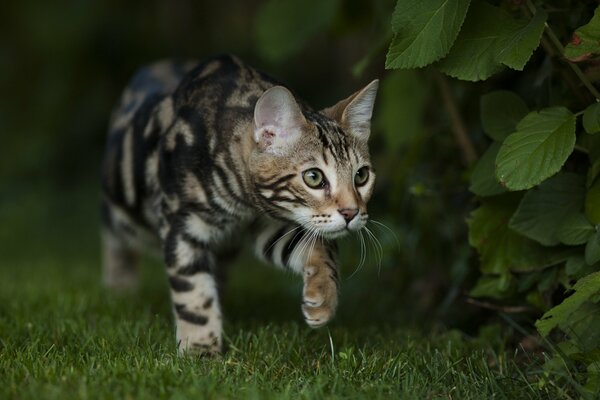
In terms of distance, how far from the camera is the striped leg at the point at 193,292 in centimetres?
348

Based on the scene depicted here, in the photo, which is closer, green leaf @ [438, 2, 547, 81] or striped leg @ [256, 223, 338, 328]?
green leaf @ [438, 2, 547, 81]

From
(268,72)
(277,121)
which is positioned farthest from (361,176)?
(268,72)

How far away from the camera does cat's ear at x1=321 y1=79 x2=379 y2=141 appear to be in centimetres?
343

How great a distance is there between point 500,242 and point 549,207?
0.34m

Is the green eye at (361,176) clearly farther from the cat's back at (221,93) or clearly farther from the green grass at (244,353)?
the green grass at (244,353)

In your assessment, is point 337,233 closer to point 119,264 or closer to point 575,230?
point 575,230

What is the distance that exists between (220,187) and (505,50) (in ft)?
4.10

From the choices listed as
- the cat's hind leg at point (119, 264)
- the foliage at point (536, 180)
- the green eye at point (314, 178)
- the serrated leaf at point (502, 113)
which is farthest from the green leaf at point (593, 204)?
the cat's hind leg at point (119, 264)

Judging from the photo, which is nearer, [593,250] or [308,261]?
[593,250]

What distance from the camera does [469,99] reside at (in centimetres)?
441

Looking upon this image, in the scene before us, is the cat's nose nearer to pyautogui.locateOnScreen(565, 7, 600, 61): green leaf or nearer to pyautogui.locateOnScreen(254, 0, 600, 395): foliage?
pyautogui.locateOnScreen(254, 0, 600, 395): foliage

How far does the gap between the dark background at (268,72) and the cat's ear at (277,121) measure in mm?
713

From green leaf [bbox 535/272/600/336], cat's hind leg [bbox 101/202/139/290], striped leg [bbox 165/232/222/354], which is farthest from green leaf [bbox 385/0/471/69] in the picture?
cat's hind leg [bbox 101/202/139/290]

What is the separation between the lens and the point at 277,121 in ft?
10.9
